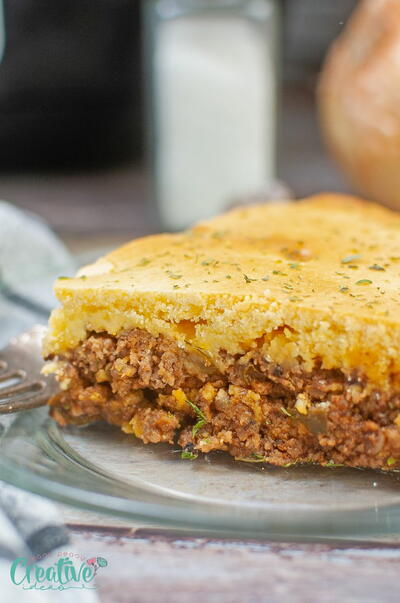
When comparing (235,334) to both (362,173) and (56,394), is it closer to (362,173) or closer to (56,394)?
(56,394)

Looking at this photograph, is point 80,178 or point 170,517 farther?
point 80,178

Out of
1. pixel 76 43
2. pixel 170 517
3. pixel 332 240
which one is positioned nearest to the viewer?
pixel 170 517

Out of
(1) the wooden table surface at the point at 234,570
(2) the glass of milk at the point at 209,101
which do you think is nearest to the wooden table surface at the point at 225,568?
(1) the wooden table surface at the point at 234,570

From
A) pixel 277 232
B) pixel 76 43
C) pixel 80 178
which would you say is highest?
pixel 76 43

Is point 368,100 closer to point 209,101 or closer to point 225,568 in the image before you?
point 209,101

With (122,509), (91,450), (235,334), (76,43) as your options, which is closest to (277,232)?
(235,334)

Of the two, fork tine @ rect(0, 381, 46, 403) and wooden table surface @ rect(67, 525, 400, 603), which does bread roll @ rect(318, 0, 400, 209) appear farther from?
wooden table surface @ rect(67, 525, 400, 603)

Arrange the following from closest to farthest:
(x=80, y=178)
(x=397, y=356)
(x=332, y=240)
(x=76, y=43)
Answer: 1. (x=397, y=356)
2. (x=332, y=240)
3. (x=76, y=43)
4. (x=80, y=178)

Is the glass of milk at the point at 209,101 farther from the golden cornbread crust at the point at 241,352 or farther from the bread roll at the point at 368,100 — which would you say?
the golden cornbread crust at the point at 241,352

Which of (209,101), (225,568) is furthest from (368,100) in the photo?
(225,568)
